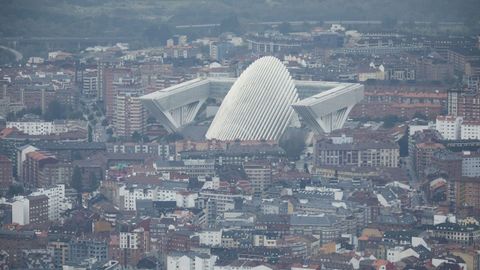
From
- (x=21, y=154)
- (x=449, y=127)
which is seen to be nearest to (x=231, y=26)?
(x=449, y=127)

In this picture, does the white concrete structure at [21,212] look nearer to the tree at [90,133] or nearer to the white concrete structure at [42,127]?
the tree at [90,133]

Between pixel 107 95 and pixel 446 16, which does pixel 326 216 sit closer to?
pixel 107 95

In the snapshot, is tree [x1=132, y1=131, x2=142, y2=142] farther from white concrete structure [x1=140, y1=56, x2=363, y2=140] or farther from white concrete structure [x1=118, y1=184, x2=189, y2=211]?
white concrete structure [x1=118, y1=184, x2=189, y2=211]

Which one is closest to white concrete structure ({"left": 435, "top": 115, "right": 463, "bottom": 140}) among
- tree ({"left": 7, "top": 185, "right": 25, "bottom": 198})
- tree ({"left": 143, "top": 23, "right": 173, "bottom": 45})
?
tree ({"left": 7, "top": 185, "right": 25, "bottom": 198})

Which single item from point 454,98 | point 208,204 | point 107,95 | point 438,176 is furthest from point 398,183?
point 107,95

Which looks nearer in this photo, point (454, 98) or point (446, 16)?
point (454, 98)

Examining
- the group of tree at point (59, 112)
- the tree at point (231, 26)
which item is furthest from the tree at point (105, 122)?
the tree at point (231, 26)

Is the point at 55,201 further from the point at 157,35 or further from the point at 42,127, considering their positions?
the point at 157,35
